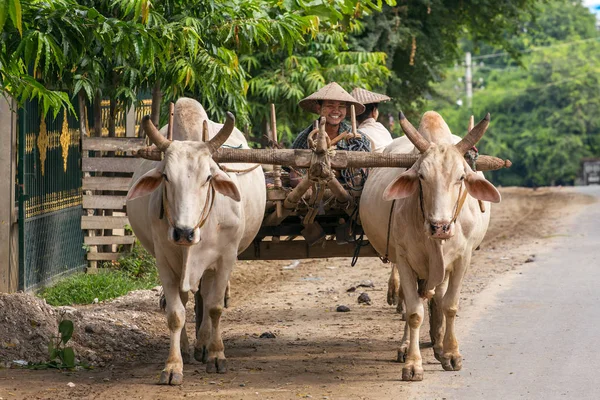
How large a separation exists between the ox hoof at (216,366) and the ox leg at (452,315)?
1366 mm

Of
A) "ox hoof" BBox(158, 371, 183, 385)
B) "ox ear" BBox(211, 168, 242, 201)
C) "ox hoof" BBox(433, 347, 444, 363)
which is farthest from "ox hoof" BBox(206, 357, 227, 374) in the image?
"ox hoof" BBox(433, 347, 444, 363)

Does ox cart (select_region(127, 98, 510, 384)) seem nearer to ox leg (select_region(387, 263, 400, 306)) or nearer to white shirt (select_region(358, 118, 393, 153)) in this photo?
white shirt (select_region(358, 118, 393, 153))

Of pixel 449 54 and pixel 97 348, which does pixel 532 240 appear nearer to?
pixel 449 54

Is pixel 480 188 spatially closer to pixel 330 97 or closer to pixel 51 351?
pixel 330 97

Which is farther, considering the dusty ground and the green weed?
the green weed

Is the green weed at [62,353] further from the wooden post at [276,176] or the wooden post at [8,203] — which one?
the wooden post at [8,203]

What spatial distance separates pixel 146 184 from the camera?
6039mm

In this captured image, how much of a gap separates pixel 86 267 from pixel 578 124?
33419mm

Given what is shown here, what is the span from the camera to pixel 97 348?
22.8 feet

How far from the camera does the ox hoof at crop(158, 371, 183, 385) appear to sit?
19.5ft

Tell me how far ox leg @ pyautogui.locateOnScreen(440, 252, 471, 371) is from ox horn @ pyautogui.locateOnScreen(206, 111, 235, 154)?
1.70 meters

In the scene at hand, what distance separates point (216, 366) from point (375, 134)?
3.04 metres

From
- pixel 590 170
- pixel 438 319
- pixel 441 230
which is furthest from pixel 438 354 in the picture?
pixel 590 170

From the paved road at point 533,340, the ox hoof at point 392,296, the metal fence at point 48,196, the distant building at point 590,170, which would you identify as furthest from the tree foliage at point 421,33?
the distant building at point 590,170
